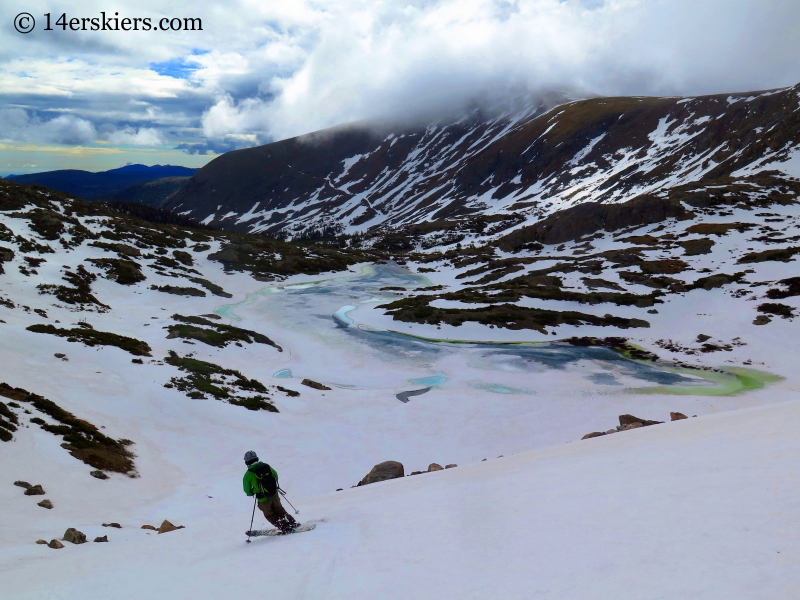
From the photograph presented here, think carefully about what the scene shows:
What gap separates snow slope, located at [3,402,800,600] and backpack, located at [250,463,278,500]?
100 centimetres

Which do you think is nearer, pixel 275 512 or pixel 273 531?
pixel 273 531

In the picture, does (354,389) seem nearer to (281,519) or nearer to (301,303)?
(281,519)

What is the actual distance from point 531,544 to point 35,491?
15.8 m

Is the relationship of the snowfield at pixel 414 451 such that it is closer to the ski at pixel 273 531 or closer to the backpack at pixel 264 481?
the ski at pixel 273 531

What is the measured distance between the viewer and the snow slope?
22.5 ft

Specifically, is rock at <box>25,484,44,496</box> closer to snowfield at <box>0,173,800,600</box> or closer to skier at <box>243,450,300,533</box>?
snowfield at <box>0,173,800,600</box>

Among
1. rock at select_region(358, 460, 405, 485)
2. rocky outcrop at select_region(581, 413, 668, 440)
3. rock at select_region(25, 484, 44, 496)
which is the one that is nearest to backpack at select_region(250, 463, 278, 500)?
rock at select_region(358, 460, 405, 485)

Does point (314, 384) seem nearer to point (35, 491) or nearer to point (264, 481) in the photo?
point (35, 491)

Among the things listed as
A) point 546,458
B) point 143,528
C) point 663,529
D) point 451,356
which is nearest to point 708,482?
point 663,529

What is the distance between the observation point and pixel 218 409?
1190 inches

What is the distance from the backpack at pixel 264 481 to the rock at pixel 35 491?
9.20 metres

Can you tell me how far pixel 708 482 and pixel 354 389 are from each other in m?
31.7

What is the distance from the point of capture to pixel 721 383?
40.7m

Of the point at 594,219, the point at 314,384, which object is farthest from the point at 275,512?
the point at 594,219
